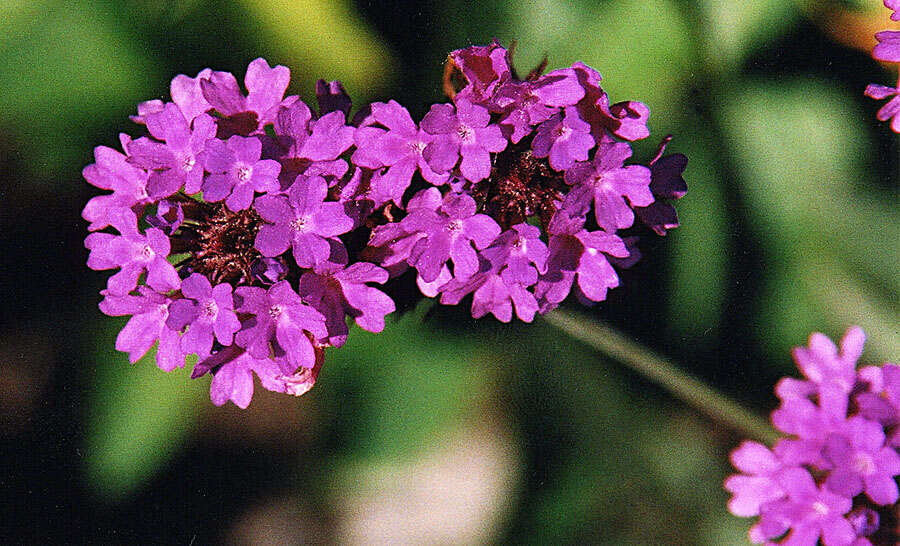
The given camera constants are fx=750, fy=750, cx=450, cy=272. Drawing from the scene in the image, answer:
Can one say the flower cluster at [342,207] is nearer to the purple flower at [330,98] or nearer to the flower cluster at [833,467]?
the purple flower at [330,98]

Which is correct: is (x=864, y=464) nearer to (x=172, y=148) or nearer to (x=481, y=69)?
(x=481, y=69)

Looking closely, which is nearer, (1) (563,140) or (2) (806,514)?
(1) (563,140)

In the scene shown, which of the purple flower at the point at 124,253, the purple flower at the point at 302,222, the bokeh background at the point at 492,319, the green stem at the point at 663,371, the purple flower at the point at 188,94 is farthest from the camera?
the bokeh background at the point at 492,319

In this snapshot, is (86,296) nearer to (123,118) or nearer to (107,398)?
(107,398)

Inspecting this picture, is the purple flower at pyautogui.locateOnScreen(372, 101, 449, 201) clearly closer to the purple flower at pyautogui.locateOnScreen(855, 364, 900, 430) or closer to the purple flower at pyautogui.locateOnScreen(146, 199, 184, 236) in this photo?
the purple flower at pyautogui.locateOnScreen(146, 199, 184, 236)

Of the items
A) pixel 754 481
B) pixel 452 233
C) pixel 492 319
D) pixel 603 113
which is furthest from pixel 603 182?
pixel 492 319

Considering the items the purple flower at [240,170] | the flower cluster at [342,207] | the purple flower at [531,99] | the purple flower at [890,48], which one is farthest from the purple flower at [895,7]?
the purple flower at [240,170]
